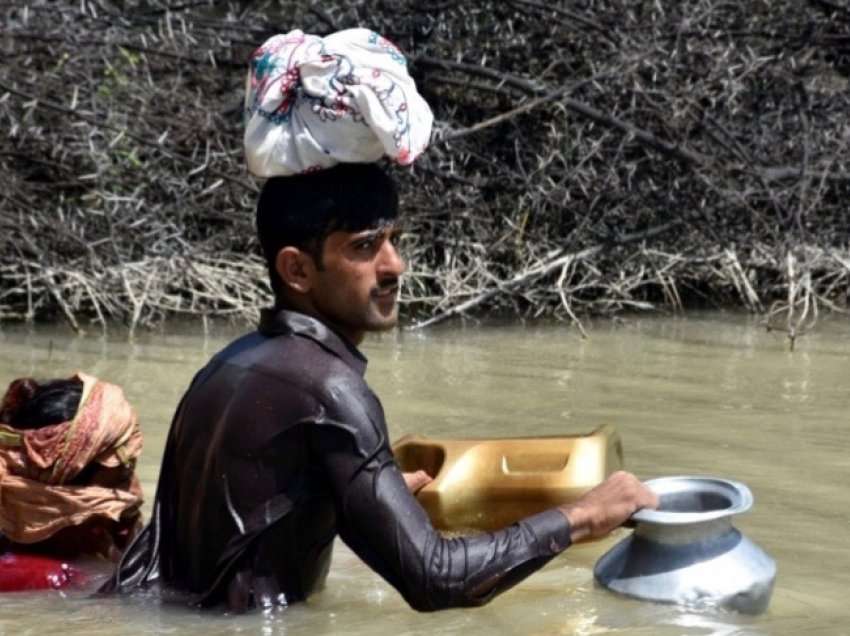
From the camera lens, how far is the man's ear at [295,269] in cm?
378

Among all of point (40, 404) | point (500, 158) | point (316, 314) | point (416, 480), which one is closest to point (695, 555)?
point (416, 480)

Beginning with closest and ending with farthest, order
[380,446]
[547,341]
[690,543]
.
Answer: [380,446] < [690,543] < [547,341]

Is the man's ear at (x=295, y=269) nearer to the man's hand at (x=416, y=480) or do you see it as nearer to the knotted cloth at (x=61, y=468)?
the man's hand at (x=416, y=480)

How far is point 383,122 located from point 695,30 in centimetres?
570

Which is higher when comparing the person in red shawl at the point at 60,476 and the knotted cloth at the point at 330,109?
the knotted cloth at the point at 330,109

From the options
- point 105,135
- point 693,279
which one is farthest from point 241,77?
point 693,279

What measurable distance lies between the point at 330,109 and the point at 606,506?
96cm

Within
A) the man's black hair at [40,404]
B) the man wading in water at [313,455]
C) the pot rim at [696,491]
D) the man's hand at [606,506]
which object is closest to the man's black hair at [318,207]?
the man wading in water at [313,455]

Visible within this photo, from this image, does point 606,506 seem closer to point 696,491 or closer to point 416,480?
point 696,491

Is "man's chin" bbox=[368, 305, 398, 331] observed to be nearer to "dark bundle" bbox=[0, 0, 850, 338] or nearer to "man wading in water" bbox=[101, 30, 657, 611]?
"man wading in water" bbox=[101, 30, 657, 611]

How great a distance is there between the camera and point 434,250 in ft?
31.1

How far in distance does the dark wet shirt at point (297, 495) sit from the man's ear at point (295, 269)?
0.06m

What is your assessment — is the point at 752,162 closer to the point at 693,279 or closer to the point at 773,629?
the point at 693,279

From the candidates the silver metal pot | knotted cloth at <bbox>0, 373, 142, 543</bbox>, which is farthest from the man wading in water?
knotted cloth at <bbox>0, 373, 142, 543</bbox>
